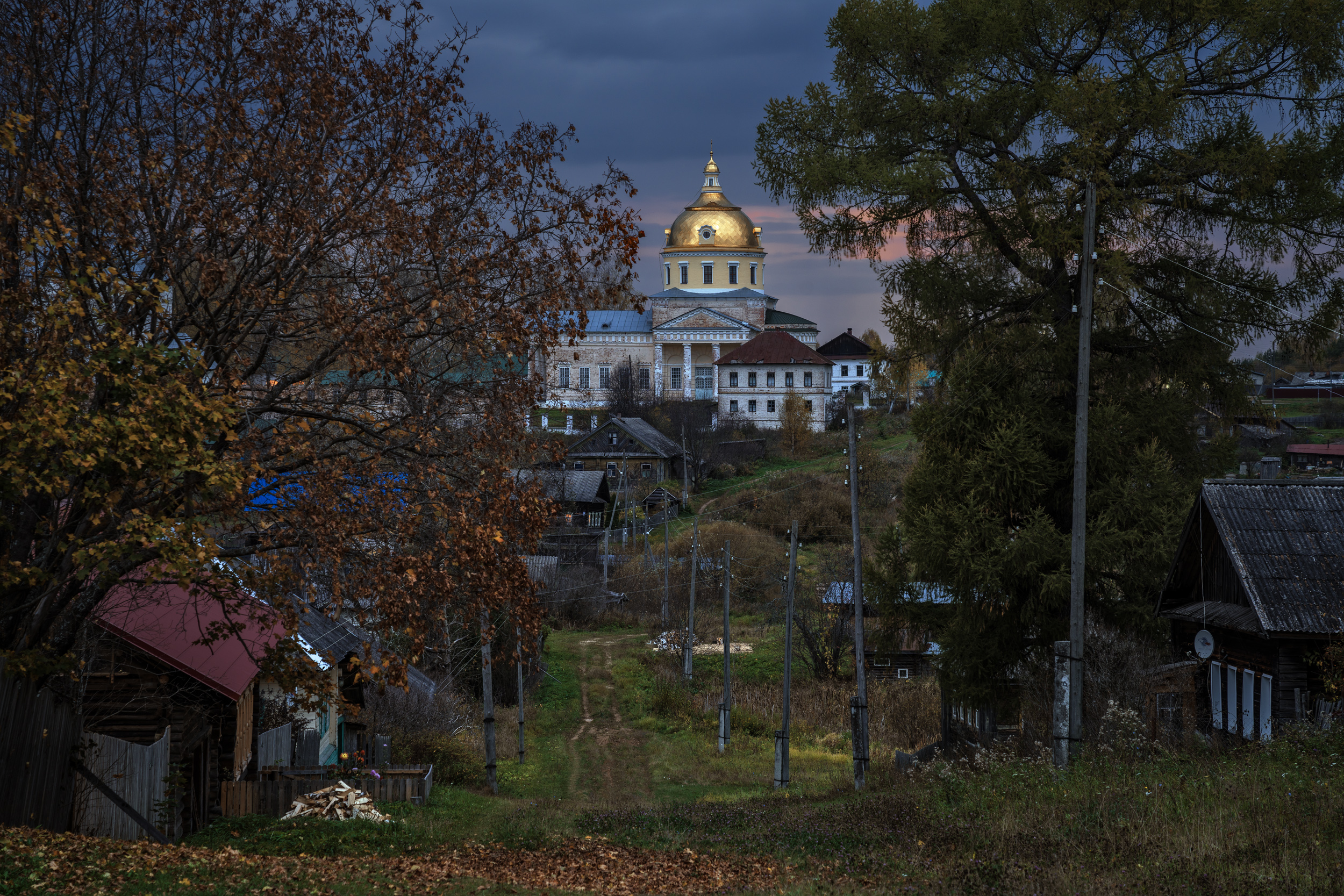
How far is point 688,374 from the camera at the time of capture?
278 ft

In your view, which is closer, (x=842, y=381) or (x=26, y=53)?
(x=26, y=53)

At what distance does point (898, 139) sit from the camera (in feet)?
56.3

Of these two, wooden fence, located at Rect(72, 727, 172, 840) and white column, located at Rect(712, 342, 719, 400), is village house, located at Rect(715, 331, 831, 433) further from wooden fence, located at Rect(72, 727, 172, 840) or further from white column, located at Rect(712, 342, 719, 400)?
wooden fence, located at Rect(72, 727, 172, 840)

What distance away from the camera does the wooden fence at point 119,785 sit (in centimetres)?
1081

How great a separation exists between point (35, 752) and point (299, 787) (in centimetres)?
543

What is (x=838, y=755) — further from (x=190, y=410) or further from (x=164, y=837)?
(x=190, y=410)

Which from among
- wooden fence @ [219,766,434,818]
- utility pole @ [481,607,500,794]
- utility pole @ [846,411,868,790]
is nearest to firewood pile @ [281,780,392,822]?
wooden fence @ [219,766,434,818]

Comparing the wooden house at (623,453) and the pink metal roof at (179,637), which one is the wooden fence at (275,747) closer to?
the pink metal roof at (179,637)

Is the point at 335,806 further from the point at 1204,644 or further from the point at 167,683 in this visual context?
the point at 1204,644

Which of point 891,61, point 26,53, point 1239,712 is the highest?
point 891,61

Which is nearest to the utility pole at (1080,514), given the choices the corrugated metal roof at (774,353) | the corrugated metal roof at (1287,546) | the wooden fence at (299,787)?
the corrugated metal roof at (1287,546)

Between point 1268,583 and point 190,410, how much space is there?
12.7 m

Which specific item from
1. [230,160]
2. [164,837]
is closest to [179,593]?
[164,837]

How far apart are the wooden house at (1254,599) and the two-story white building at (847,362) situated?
2751 inches
